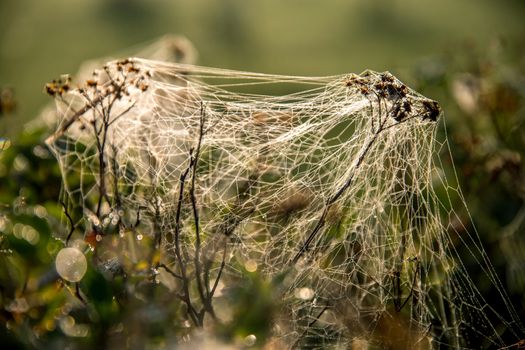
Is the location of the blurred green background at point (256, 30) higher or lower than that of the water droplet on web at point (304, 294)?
lower

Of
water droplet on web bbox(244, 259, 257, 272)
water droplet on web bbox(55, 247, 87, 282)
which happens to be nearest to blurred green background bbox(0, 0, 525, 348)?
water droplet on web bbox(55, 247, 87, 282)

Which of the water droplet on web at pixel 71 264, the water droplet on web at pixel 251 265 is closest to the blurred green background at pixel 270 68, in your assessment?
the water droplet on web at pixel 71 264

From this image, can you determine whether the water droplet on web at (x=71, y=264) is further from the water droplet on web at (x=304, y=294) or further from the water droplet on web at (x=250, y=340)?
the water droplet on web at (x=304, y=294)

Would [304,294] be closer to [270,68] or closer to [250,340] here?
[250,340]

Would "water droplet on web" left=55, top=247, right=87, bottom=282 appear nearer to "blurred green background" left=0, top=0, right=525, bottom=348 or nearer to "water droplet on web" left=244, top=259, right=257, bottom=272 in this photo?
"blurred green background" left=0, top=0, right=525, bottom=348

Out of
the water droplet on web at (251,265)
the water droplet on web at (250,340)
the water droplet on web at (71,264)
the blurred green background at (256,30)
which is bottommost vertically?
the blurred green background at (256,30)
